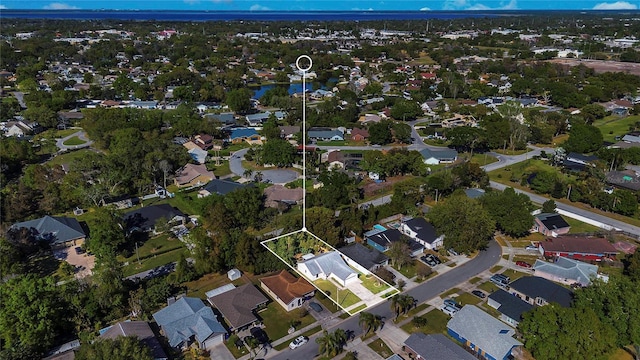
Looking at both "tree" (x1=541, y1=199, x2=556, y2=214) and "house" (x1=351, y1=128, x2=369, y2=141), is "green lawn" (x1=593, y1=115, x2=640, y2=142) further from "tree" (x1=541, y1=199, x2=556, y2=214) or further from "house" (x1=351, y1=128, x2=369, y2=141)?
"house" (x1=351, y1=128, x2=369, y2=141)

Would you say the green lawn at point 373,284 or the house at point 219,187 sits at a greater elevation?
the green lawn at point 373,284

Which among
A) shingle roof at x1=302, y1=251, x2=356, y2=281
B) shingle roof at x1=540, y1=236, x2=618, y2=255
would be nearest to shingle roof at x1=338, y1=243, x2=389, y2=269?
shingle roof at x1=540, y1=236, x2=618, y2=255

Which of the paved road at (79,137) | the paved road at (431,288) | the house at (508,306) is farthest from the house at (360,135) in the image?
the house at (508,306)

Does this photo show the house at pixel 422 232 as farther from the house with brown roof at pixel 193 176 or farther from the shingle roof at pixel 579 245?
the house with brown roof at pixel 193 176

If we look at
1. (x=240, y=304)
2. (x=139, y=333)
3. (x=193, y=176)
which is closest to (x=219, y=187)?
(x=193, y=176)

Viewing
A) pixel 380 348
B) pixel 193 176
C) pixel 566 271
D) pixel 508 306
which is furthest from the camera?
pixel 193 176

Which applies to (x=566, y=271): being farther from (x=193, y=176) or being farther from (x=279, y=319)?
(x=193, y=176)
